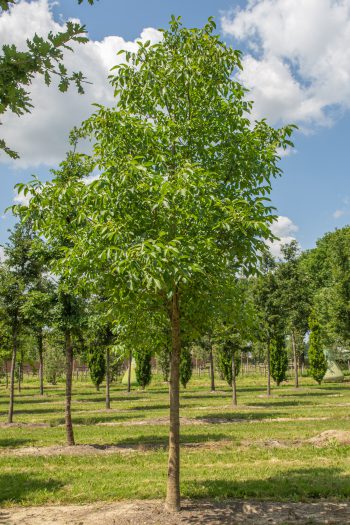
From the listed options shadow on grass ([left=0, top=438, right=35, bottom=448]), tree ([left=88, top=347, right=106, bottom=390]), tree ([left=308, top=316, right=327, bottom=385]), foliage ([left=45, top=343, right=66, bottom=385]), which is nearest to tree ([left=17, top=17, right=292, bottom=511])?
shadow on grass ([left=0, top=438, right=35, bottom=448])

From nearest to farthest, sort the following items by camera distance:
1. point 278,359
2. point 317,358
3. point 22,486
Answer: point 22,486, point 278,359, point 317,358

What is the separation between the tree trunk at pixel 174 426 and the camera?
843 cm

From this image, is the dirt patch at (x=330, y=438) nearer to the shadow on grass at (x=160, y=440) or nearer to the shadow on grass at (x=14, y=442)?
the shadow on grass at (x=160, y=440)

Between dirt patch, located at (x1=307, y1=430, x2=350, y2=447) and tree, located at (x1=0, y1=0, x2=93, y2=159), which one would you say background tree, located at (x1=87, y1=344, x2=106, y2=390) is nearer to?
dirt patch, located at (x1=307, y1=430, x2=350, y2=447)

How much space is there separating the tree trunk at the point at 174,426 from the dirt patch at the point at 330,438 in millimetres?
8182

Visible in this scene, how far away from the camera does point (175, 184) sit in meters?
7.50

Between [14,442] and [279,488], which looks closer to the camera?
[279,488]

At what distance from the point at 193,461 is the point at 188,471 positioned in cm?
137

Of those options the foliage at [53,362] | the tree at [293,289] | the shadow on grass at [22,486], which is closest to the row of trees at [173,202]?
the shadow on grass at [22,486]

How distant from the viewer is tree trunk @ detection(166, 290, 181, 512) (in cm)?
843

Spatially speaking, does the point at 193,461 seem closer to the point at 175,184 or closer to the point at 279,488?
the point at 279,488

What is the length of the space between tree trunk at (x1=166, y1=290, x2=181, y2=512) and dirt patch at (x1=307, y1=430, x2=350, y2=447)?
818cm

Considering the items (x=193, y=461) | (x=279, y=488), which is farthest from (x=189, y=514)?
(x=193, y=461)

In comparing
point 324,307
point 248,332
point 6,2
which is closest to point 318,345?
point 324,307
